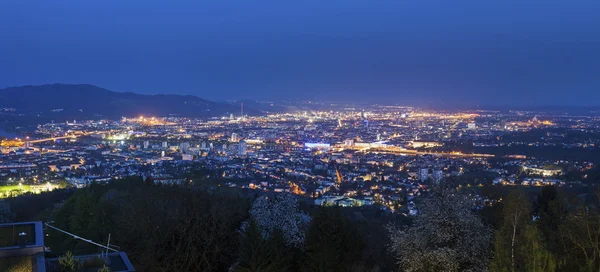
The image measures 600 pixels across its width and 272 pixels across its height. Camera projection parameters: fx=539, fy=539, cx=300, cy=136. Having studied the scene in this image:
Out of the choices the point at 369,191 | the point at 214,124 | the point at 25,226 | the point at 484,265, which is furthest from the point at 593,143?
the point at 214,124

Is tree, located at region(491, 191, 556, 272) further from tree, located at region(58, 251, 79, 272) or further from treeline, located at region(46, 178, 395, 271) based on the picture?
tree, located at region(58, 251, 79, 272)

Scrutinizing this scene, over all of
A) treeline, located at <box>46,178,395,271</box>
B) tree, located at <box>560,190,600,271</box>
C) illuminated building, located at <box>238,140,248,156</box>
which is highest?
tree, located at <box>560,190,600,271</box>

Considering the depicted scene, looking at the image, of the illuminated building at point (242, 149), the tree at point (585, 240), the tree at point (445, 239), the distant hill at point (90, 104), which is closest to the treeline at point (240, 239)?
the tree at point (445, 239)

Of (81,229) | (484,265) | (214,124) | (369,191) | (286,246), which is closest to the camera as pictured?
(484,265)

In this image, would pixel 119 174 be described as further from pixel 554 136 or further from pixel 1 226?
pixel 554 136

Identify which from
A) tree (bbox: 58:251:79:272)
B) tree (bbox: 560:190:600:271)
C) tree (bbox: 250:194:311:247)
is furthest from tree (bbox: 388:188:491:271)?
tree (bbox: 58:251:79:272)

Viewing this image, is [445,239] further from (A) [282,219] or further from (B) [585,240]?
(A) [282,219]
